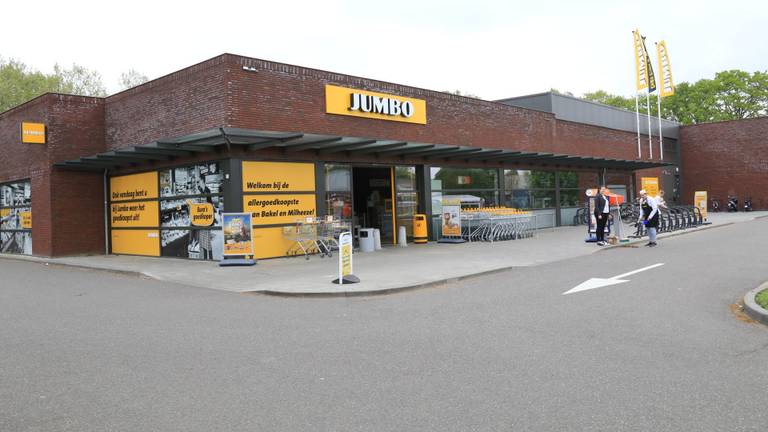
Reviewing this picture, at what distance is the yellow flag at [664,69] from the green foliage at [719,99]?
64.0 ft

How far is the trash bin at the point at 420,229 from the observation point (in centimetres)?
2084

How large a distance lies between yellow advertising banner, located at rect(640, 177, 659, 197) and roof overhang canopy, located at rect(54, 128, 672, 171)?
56.3 ft

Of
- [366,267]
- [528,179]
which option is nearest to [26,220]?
[366,267]

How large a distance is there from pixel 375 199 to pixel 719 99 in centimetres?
5268

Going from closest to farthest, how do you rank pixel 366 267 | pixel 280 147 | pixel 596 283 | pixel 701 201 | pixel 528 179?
pixel 596 283 < pixel 366 267 < pixel 280 147 < pixel 701 201 < pixel 528 179

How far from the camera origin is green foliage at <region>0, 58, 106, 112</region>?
150ft

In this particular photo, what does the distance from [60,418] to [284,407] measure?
5.63ft

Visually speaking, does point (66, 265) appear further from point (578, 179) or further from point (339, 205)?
point (578, 179)

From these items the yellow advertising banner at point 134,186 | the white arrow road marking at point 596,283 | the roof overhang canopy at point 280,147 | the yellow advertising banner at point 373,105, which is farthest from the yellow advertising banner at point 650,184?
the yellow advertising banner at point 134,186

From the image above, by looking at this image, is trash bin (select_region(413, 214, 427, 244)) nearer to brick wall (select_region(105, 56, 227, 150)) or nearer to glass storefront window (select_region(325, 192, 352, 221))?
glass storefront window (select_region(325, 192, 352, 221))

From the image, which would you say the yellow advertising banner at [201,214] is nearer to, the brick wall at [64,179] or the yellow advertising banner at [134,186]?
the yellow advertising banner at [134,186]

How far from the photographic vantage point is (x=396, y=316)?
27.3ft

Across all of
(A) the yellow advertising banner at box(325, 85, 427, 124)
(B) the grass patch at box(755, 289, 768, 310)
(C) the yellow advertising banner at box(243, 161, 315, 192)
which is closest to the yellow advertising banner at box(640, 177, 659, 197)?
(A) the yellow advertising banner at box(325, 85, 427, 124)

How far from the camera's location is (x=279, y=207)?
55.1ft
